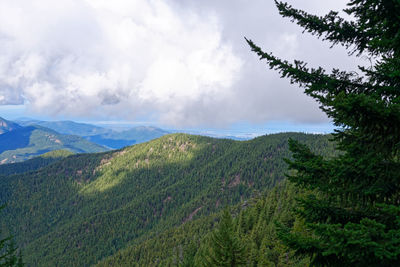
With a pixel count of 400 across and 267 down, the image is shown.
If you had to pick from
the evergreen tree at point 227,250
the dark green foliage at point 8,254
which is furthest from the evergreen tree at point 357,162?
the dark green foliage at point 8,254

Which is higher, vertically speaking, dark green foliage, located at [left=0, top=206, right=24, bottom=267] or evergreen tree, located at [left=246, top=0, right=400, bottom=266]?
evergreen tree, located at [left=246, top=0, right=400, bottom=266]

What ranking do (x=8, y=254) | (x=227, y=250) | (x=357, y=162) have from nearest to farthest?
(x=357, y=162)
(x=227, y=250)
(x=8, y=254)

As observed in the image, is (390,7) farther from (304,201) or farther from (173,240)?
(173,240)

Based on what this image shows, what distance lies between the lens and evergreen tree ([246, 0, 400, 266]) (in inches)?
195

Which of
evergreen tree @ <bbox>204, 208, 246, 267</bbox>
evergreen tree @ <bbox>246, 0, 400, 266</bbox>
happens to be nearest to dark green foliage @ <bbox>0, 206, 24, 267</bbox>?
evergreen tree @ <bbox>204, 208, 246, 267</bbox>

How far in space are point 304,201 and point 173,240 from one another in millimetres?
180620

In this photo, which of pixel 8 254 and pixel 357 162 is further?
pixel 8 254

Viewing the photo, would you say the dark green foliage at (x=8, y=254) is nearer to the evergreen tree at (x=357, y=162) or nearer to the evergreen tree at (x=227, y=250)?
the evergreen tree at (x=227, y=250)

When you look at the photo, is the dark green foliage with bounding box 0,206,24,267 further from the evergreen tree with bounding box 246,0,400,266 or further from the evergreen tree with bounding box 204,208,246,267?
the evergreen tree with bounding box 246,0,400,266

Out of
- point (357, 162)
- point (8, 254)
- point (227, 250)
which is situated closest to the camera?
point (357, 162)

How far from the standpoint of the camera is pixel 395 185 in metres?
6.43

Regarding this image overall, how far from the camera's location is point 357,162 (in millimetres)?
5973

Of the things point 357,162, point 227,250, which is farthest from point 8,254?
point 357,162

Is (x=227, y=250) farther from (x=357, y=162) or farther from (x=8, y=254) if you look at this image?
(x=8, y=254)
